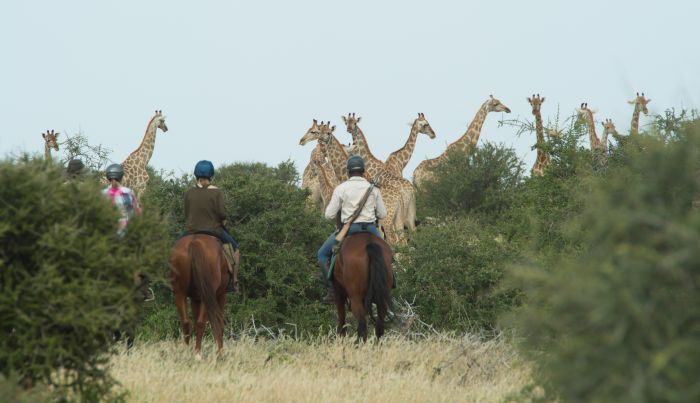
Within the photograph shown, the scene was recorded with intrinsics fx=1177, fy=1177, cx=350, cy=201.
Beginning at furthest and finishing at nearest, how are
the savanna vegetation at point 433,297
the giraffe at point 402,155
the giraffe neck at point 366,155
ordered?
the giraffe at point 402,155
the giraffe neck at point 366,155
the savanna vegetation at point 433,297

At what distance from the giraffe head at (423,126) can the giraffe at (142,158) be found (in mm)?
6592

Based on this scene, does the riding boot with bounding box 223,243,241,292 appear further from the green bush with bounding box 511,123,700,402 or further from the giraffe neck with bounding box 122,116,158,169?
the giraffe neck with bounding box 122,116,158,169

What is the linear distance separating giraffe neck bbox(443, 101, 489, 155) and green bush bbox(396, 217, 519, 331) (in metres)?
15.2

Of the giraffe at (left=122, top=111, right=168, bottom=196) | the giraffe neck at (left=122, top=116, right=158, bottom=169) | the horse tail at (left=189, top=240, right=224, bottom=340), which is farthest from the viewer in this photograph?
the giraffe neck at (left=122, top=116, right=158, bottom=169)

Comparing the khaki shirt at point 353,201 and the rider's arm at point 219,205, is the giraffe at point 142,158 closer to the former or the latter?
the khaki shirt at point 353,201

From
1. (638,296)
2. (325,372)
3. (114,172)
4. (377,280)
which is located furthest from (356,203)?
(638,296)

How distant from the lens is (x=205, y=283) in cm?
1351

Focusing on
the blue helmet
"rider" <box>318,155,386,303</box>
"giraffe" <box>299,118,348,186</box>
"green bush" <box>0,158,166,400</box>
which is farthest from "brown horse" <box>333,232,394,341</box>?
"giraffe" <box>299,118,348,186</box>

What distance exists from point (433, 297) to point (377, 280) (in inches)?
141

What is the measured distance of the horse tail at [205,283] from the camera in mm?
13508

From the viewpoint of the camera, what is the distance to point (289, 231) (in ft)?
59.9

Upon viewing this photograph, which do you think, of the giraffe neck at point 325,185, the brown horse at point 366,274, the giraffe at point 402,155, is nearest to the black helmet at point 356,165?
the brown horse at point 366,274

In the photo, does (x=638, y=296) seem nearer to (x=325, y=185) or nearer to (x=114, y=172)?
(x=114, y=172)

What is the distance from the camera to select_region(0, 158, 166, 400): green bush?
774 centimetres
